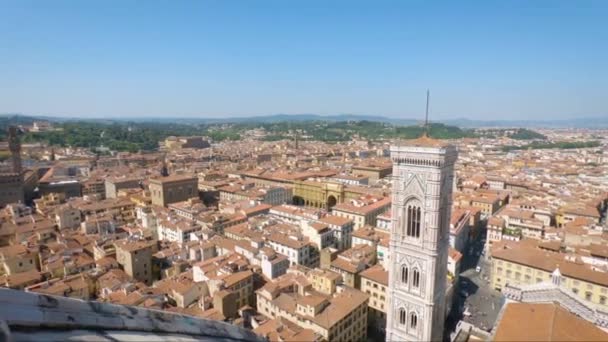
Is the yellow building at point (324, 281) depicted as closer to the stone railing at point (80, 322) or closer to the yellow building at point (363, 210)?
the yellow building at point (363, 210)

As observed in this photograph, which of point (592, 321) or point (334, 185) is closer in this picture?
point (592, 321)

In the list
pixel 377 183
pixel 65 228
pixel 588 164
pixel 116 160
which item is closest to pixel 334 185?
pixel 377 183

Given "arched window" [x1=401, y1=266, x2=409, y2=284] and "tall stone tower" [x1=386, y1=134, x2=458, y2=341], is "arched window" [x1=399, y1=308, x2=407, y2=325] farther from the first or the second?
"arched window" [x1=401, y1=266, x2=409, y2=284]

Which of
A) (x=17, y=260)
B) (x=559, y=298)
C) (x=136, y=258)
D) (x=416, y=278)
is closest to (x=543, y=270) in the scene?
(x=559, y=298)

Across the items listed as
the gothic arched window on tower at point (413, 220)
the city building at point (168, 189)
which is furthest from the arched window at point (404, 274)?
the city building at point (168, 189)

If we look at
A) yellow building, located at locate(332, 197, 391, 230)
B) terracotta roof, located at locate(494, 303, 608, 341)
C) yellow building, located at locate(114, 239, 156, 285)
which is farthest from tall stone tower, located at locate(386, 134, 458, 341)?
yellow building, located at locate(332, 197, 391, 230)

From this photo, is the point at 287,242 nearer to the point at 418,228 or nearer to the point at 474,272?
the point at 418,228
